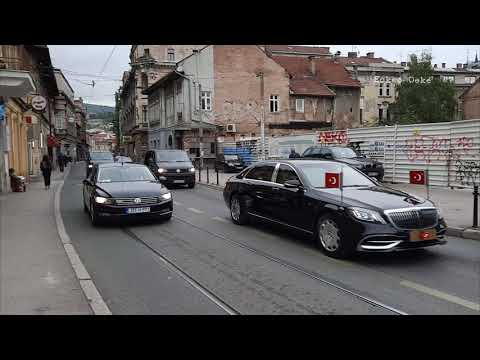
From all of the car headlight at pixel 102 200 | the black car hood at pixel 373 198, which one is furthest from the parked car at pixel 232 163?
the black car hood at pixel 373 198

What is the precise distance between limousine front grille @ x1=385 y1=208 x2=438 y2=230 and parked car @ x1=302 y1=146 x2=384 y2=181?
10845 mm

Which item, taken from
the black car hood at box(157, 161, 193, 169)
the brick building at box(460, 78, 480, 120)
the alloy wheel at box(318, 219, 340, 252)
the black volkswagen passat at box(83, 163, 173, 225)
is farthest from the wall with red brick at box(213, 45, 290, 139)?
the alloy wheel at box(318, 219, 340, 252)

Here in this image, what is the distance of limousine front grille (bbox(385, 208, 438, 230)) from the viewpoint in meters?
6.71

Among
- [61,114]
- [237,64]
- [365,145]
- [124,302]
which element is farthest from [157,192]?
[61,114]

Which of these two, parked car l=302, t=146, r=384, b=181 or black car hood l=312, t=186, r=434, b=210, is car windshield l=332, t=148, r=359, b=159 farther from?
black car hood l=312, t=186, r=434, b=210

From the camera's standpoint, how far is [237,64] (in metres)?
41.8

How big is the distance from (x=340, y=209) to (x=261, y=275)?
1.78 meters

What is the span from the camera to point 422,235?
22.1 feet

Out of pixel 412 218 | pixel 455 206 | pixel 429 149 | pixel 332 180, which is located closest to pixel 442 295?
pixel 412 218

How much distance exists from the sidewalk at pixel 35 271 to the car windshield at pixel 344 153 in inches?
503

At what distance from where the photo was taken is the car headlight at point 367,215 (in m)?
6.70

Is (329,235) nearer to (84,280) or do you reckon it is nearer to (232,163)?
(84,280)

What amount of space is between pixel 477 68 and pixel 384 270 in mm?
89607
